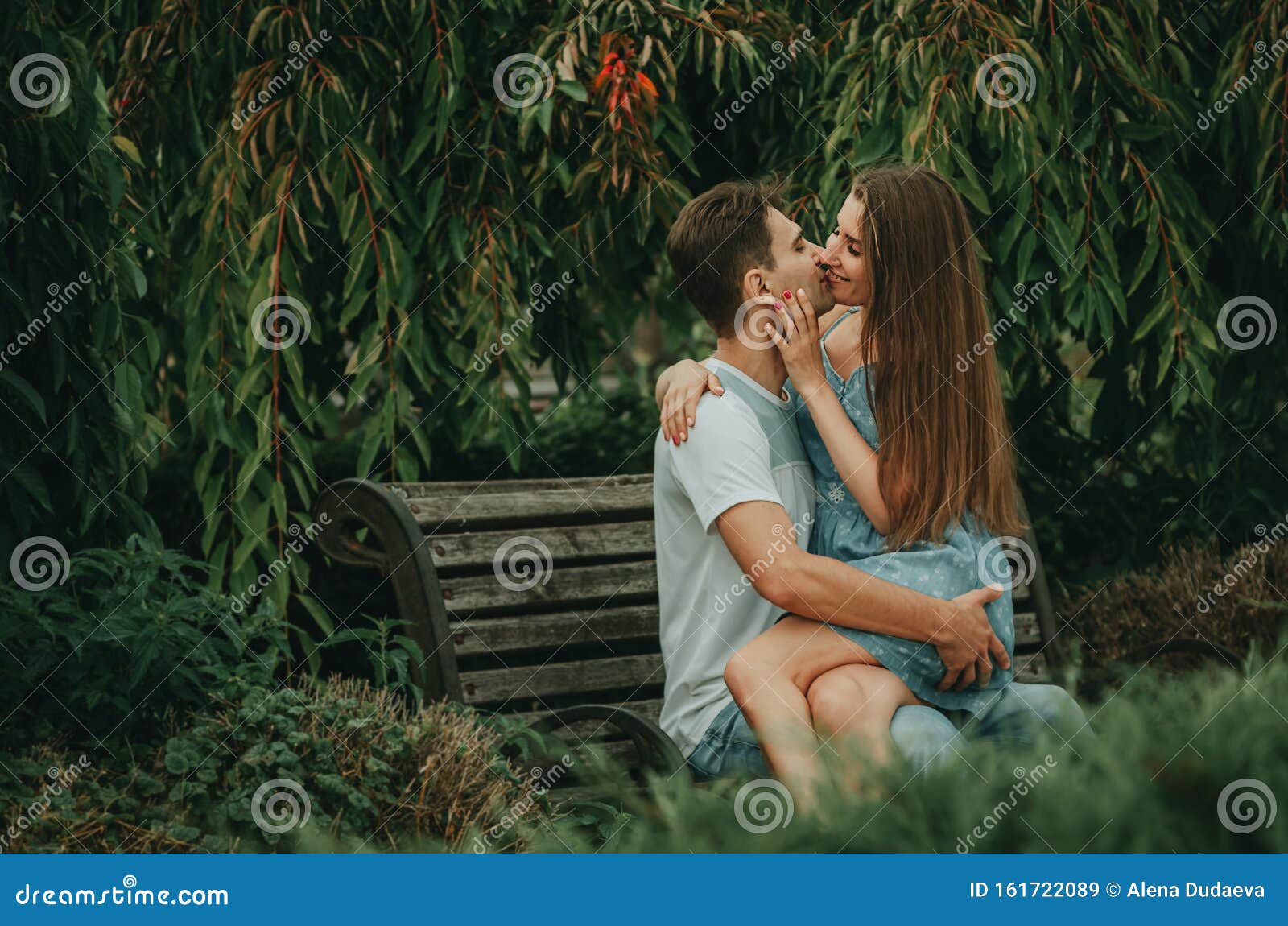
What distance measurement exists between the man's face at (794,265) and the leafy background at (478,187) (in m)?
0.96

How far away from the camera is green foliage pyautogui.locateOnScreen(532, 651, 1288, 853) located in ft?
5.15

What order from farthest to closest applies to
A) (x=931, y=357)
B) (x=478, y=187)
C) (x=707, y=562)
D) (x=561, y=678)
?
(x=478, y=187) → (x=561, y=678) → (x=707, y=562) → (x=931, y=357)

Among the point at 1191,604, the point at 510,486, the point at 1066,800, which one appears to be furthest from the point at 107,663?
the point at 1191,604

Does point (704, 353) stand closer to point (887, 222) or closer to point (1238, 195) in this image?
point (1238, 195)

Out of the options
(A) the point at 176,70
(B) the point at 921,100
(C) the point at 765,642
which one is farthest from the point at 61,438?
(B) the point at 921,100

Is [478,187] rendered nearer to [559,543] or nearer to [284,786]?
[559,543]

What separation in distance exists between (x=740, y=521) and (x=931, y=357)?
556mm

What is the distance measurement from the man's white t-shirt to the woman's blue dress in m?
0.06

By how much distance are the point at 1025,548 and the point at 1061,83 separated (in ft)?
4.41

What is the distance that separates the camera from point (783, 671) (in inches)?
111

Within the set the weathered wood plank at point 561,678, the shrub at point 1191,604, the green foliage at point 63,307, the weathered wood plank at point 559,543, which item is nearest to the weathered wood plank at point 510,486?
the weathered wood plank at point 559,543

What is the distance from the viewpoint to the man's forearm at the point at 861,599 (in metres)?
2.81

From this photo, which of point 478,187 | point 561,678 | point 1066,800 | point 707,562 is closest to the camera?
point 1066,800

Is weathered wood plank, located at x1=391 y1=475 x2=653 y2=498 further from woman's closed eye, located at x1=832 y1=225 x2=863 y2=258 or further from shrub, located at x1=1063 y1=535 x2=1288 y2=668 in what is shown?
shrub, located at x1=1063 y1=535 x2=1288 y2=668
